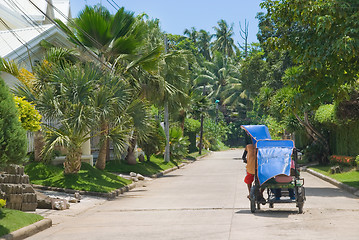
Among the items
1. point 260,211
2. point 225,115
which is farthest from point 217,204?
point 225,115

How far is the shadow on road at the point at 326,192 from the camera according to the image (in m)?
17.5

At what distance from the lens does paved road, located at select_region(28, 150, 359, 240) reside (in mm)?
10000

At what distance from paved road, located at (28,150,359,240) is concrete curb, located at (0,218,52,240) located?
13 centimetres

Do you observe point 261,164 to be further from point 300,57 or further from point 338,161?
point 338,161

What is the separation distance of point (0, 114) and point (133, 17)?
14374 millimetres

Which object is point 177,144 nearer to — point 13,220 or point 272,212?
point 272,212

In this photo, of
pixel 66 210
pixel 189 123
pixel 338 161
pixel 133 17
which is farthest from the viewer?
pixel 189 123

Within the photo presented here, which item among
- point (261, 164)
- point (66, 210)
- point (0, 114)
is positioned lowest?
point (66, 210)

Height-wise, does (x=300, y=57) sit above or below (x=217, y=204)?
above

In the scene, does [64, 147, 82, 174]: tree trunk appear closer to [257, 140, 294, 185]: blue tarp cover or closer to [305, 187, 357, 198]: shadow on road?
[305, 187, 357, 198]: shadow on road

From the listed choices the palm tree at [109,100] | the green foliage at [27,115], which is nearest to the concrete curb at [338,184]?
the palm tree at [109,100]

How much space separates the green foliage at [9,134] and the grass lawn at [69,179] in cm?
911

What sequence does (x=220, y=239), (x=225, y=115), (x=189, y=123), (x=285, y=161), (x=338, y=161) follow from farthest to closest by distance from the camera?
(x=225, y=115) → (x=189, y=123) → (x=338, y=161) → (x=285, y=161) → (x=220, y=239)

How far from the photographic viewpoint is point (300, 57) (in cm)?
1834
